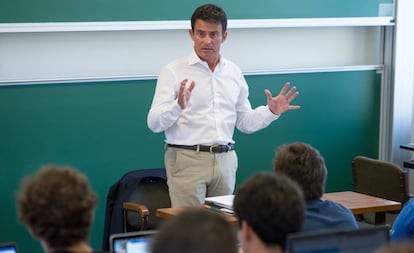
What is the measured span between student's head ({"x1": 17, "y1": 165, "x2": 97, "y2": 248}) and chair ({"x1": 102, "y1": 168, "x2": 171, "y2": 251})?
2.56 metres

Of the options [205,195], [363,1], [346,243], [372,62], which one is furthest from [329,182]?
[346,243]

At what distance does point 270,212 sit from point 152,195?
2.75 m

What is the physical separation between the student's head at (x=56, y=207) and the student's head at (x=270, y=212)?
47 centimetres

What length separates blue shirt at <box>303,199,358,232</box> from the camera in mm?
2926

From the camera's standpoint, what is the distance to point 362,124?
6.36m

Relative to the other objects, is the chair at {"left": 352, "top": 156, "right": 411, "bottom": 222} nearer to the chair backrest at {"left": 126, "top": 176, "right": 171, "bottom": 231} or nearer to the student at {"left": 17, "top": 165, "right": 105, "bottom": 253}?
the chair backrest at {"left": 126, "top": 176, "right": 171, "bottom": 231}

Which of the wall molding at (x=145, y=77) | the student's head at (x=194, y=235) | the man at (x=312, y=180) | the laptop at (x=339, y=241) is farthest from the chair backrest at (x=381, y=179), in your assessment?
the student's head at (x=194, y=235)

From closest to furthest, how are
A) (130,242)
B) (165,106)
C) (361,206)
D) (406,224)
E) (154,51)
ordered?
1. (130,242)
2. (406,224)
3. (361,206)
4. (165,106)
5. (154,51)

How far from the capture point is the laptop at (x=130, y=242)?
259 centimetres

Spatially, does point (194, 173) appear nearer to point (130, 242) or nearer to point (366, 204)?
point (366, 204)

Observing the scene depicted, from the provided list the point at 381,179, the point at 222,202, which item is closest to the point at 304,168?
the point at 222,202

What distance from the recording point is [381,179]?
16.0ft

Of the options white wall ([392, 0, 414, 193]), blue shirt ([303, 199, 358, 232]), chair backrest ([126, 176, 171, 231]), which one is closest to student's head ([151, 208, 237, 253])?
blue shirt ([303, 199, 358, 232])

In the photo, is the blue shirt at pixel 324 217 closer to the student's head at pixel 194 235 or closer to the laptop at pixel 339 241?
the laptop at pixel 339 241
